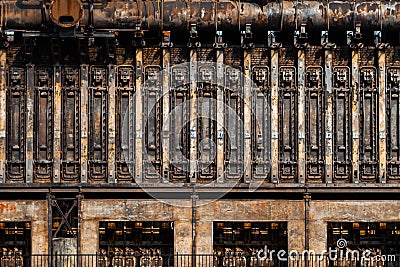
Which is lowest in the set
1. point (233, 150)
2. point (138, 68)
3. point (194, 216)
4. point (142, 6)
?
point (194, 216)

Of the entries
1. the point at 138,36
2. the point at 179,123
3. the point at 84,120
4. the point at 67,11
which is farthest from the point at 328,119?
the point at 67,11

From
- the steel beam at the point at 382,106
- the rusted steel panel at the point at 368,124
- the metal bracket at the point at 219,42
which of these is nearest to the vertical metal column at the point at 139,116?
the metal bracket at the point at 219,42

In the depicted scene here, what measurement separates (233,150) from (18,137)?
322 inches

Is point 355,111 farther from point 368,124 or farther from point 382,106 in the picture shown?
point 382,106

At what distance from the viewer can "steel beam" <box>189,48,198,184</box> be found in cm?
3591

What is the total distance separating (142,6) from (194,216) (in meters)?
8.20

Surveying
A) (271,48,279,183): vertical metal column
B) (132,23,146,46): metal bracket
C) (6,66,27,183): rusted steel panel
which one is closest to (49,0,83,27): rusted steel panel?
(132,23,146,46): metal bracket

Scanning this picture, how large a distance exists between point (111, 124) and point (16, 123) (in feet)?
11.8

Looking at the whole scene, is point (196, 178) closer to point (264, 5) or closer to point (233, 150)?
point (233, 150)

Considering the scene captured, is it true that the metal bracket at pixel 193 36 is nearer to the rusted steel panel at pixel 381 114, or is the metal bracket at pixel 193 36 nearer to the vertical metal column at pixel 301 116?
the vertical metal column at pixel 301 116

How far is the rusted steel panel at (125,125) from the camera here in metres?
35.9

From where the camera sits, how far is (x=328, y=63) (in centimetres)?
3644

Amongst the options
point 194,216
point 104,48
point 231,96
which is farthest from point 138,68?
point 194,216

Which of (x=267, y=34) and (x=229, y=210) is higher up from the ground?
(x=267, y=34)
